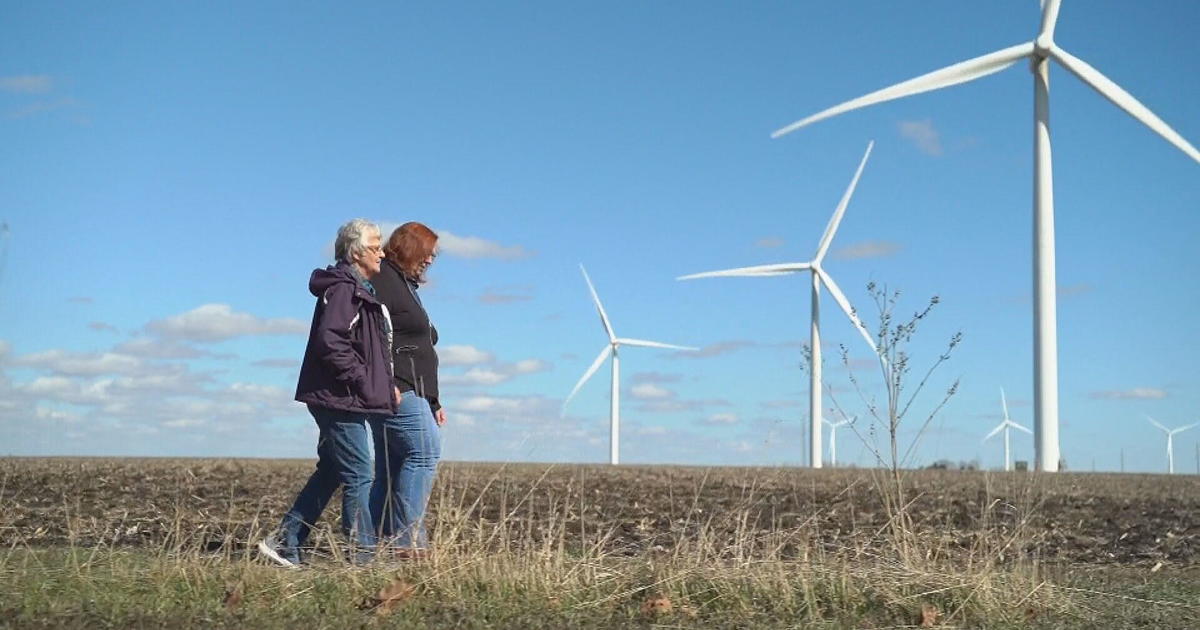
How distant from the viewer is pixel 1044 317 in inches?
1066

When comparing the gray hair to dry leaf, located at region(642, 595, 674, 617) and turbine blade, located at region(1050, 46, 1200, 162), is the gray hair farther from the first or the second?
turbine blade, located at region(1050, 46, 1200, 162)

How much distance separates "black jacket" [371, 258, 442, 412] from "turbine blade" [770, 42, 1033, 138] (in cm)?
2013

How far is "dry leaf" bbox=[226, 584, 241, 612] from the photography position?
6156 mm

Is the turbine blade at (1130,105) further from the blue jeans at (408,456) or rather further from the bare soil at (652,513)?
the blue jeans at (408,456)

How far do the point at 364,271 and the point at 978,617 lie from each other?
3.92 m

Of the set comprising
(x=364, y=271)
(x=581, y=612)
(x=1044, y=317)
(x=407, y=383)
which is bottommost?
(x=581, y=612)

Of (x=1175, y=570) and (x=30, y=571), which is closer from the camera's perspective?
(x=30, y=571)

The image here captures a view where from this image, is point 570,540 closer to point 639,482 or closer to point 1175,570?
point 1175,570

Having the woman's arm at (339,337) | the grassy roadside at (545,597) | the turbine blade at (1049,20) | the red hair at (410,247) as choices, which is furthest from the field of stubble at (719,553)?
the turbine blade at (1049,20)

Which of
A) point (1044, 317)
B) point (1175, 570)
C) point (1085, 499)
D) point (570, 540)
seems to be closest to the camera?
point (1175, 570)

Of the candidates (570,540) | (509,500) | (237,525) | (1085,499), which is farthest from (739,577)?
(1085,499)

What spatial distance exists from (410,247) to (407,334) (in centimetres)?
54

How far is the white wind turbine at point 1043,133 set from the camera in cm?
2688

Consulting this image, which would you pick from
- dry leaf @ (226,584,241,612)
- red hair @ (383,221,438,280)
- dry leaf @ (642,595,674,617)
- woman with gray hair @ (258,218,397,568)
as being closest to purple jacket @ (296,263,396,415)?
woman with gray hair @ (258,218,397,568)
